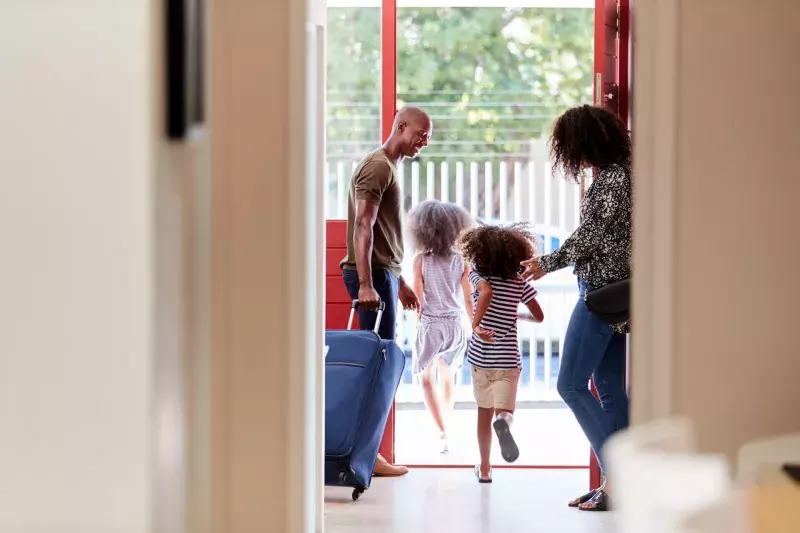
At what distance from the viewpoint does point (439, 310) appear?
150 inches

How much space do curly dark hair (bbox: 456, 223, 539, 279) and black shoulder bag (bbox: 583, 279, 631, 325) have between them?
2.04 ft

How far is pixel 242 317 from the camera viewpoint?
1914mm

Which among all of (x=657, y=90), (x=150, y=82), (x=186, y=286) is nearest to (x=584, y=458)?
(x=657, y=90)

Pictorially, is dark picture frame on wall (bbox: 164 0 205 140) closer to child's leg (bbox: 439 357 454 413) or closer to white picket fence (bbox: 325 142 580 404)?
child's leg (bbox: 439 357 454 413)

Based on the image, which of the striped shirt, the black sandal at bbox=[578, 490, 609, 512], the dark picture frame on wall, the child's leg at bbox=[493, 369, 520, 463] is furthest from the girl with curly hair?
the dark picture frame on wall

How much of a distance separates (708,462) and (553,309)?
2902 millimetres

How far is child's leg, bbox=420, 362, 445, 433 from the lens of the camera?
12.6 feet

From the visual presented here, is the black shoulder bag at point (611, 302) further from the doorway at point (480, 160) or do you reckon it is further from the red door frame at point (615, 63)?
the doorway at point (480, 160)

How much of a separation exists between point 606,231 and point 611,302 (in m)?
0.22

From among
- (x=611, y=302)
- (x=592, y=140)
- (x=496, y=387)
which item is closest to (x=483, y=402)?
(x=496, y=387)

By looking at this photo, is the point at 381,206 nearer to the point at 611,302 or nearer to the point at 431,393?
the point at 431,393

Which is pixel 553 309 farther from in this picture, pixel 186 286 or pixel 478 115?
pixel 186 286

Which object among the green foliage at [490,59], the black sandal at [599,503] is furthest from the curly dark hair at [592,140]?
the green foliage at [490,59]

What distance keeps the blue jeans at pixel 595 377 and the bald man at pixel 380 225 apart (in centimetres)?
76
